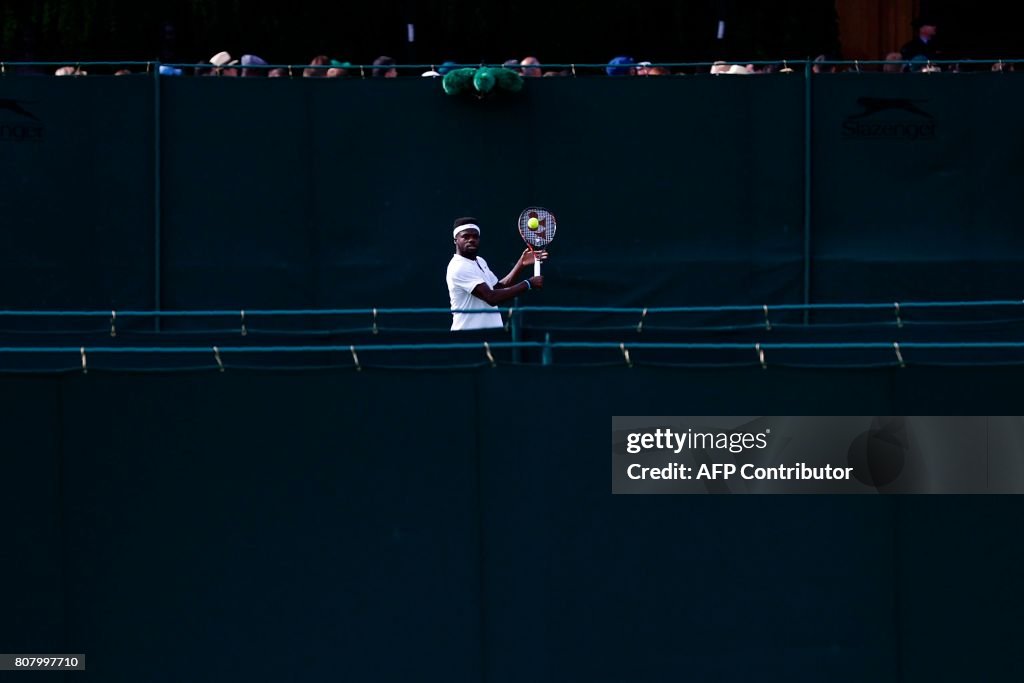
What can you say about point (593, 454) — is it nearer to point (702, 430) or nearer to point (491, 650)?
point (702, 430)

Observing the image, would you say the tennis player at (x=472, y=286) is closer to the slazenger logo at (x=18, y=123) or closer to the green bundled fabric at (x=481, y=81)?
the green bundled fabric at (x=481, y=81)

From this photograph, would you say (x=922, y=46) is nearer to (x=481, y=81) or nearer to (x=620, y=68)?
(x=620, y=68)

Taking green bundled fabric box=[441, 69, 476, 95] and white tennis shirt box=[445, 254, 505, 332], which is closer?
white tennis shirt box=[445, 254, 505, 332]

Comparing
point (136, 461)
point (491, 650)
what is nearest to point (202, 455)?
point (136, 461)

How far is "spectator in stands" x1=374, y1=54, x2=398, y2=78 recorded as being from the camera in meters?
14.0

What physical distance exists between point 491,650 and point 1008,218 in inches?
379

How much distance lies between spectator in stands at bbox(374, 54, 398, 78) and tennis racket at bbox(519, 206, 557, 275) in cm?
295

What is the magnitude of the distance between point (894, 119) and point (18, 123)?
856 centimetres

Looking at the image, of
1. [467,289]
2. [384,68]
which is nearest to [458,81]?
[384,68]

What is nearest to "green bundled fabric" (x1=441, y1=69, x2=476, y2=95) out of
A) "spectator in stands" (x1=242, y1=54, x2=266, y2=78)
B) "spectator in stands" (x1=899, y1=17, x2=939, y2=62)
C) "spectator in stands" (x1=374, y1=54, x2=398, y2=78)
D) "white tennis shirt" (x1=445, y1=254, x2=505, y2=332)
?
"spectator in stands" (x1=374, y1=54, x2=398, y2=78)

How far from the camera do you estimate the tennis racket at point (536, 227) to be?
38.0ft

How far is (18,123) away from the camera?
1416cm

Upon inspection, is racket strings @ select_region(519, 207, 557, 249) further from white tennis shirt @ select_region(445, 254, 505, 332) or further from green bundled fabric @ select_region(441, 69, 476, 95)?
green bundled fabric @ select_region(441, 69, 476, 95)

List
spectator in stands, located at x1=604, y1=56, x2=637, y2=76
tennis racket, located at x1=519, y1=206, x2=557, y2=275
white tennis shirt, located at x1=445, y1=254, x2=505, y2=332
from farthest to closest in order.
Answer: spectator in stands, located at x1=604, y1=56, x2=637, y2=76
tennis racket, located at x1=519, y1=206, x2=557, y2=275
white tennis shirt, located at x1=445, y1=254, x2=505, y2=332
